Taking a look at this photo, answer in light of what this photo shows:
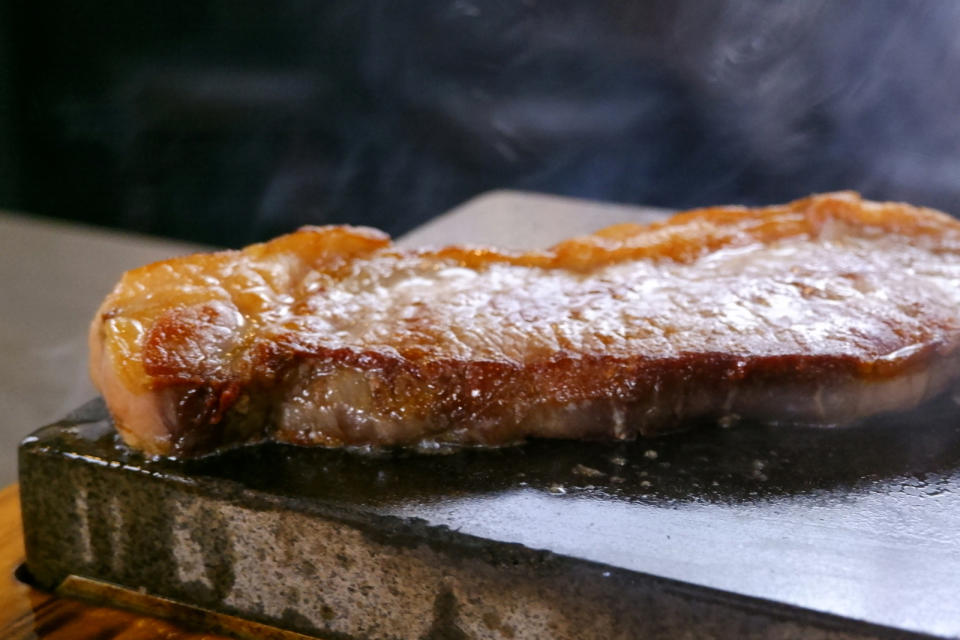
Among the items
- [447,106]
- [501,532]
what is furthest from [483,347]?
[447,106]

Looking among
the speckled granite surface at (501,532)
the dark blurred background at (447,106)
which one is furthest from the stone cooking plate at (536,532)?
the dark blurred background at (447,106)

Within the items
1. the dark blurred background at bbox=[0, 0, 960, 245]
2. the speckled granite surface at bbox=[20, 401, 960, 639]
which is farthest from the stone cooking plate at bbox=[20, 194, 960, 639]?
the dark blurred background at bbox=[0, 0, 960, 245]

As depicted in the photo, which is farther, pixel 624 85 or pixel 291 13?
pixel 291 13

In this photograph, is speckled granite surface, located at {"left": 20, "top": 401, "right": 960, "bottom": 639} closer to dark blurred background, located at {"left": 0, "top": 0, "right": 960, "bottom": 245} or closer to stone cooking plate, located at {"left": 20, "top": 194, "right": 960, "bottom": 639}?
stone cooking plate, located at {"left": 20, "top": 194, "right": 960, "bottom": 639}

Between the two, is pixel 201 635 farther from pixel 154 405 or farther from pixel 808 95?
pixel 808 95

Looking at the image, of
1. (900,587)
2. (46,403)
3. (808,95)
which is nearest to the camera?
(900,587)

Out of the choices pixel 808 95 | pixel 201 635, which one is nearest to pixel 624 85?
pixel 808 95

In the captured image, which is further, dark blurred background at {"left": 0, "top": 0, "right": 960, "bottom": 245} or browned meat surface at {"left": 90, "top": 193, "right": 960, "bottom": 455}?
dark blurred background at {"left": 0, "top": 0, "right": 960, "bottom": 245}
